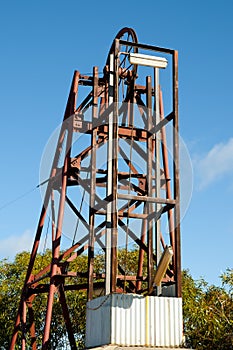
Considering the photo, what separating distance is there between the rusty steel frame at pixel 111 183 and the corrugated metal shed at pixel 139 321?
0.47 meters

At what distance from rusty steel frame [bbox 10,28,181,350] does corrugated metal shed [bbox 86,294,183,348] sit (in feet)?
1.55

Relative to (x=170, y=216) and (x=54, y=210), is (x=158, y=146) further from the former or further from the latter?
(x=54, y=210)

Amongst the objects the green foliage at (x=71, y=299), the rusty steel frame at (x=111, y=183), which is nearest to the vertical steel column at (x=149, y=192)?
the rusty steel frame at (x=111, y=183)

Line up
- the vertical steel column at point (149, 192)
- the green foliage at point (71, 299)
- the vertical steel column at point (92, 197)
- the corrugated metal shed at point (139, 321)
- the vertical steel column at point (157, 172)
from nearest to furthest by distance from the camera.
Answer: the corrugated metal shed at point (139, 321) → the vertical steel column at point (149, 192) → the vertical steel column at point (157, 172) → the vertical steel column at point (92, 197) → the green foliage at point (71, 299)

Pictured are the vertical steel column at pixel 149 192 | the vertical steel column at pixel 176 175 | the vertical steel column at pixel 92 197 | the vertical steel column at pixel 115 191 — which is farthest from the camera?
the vertical steel column at pixel 92 197

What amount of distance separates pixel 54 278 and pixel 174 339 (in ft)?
14.1

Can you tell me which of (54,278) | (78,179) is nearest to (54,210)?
(78,179)

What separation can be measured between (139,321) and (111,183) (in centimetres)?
370

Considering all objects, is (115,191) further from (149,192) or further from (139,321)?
(139,321)

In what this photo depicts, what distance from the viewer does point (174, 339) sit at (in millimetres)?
14078

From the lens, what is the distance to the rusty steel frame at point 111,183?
15273 millimetres

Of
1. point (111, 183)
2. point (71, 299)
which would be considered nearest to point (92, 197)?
point (111, 183)

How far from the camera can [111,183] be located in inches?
617

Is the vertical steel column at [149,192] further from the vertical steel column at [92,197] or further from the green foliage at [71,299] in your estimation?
the green foliage at [71,299]
